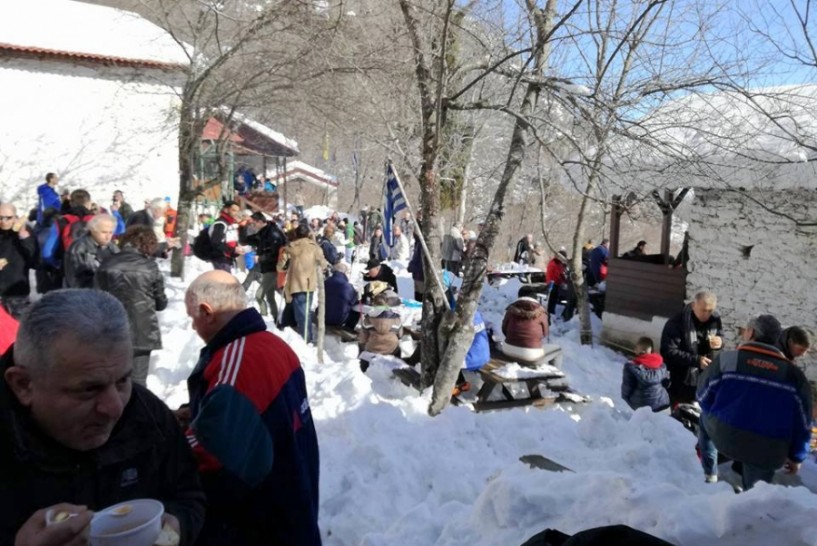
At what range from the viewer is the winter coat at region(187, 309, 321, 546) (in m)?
2.12

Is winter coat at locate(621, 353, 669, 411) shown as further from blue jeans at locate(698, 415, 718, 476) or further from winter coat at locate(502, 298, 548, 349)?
blue jeans at locate(698, 415, 718, 476)

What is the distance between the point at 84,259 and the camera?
248 inches

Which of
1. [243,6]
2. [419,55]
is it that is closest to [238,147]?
[243,6]

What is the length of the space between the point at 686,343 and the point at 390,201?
344 centimetres

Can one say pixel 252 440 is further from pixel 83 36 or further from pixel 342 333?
pixel 83 36

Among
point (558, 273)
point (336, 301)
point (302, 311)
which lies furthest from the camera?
point (558, 273)

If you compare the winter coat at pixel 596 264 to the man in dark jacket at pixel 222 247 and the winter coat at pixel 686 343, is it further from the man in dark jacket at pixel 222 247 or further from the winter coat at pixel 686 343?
the winter coat at pixel 686 343

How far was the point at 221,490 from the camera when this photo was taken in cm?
212

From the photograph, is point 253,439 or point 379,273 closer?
point 253,439

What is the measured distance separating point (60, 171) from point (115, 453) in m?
17.4

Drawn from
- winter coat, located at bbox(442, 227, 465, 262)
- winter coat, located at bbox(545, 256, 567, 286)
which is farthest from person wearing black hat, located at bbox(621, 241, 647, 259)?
winter coat, located at bbox(442, 227, 465, 262)

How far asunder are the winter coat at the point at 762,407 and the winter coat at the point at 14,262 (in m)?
7.00

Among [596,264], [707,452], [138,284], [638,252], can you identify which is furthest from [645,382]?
[596,264]

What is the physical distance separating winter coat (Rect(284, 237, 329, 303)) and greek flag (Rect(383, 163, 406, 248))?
2.32 meters
